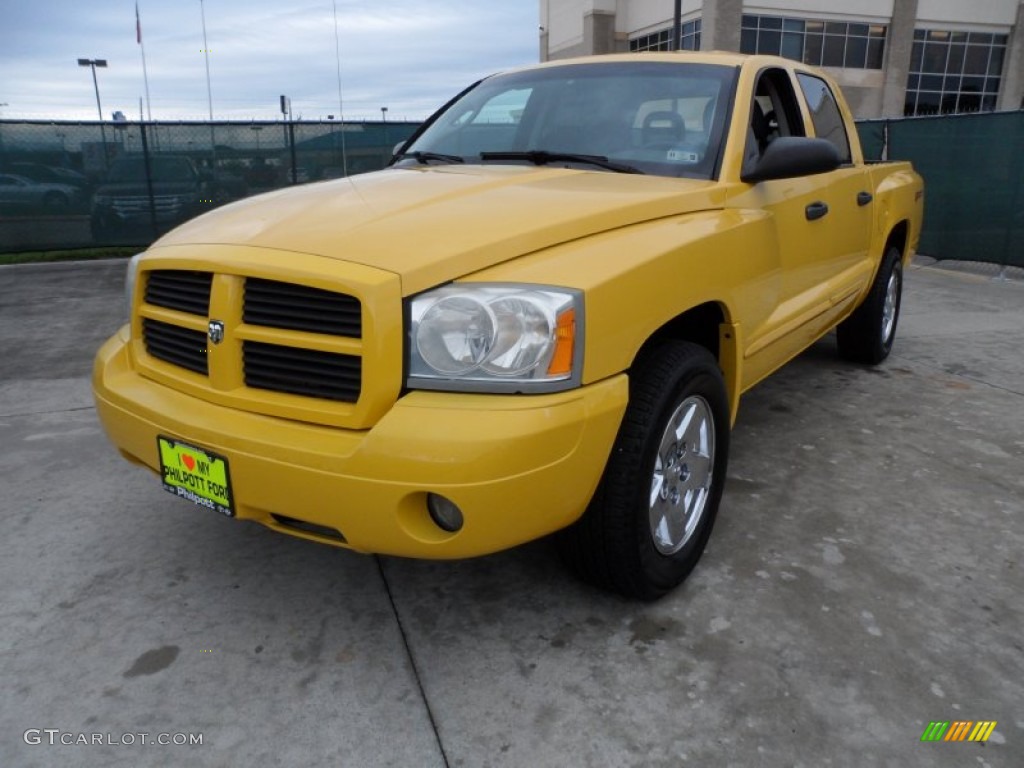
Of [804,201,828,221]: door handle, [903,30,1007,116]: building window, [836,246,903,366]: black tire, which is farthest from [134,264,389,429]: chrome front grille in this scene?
[903,30,1007,116]: building window

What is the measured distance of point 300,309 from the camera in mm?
2178

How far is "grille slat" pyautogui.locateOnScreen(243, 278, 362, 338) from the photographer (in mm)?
2098

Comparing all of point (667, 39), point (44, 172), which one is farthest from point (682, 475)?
point (667, 39)

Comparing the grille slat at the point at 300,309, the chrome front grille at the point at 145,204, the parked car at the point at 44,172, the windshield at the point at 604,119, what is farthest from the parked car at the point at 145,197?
the grille slat at the point at 300,309

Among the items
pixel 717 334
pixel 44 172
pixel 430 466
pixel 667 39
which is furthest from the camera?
pixel 667 39

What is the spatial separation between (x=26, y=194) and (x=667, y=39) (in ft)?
99.9

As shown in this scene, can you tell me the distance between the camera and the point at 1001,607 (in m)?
2.57

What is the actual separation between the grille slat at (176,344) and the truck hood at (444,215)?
0.27m

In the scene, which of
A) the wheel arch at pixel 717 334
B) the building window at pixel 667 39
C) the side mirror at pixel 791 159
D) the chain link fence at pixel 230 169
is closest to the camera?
the wheel arch at pixel 717 334

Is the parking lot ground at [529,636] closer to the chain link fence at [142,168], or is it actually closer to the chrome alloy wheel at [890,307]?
the chrome alloy wheel at [890,307]

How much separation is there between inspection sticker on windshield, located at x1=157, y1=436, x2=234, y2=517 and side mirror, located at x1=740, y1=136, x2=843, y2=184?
209 centimetres

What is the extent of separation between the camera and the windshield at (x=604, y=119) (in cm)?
310

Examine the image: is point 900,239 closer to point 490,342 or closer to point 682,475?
point 682,475

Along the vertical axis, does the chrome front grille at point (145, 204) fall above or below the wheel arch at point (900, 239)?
below
